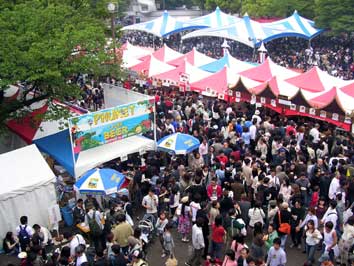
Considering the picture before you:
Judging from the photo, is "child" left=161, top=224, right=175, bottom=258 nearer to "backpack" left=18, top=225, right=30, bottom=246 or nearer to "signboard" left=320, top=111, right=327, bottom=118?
"backpack" left=18, top=225, right=30, bottom=246

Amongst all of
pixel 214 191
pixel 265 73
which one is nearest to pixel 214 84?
pixel 265 73

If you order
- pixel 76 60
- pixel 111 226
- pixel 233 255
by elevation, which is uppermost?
pixel 76 60

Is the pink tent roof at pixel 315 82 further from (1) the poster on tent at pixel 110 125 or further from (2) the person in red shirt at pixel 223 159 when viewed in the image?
(1) the poster on tent at pixel 110 125

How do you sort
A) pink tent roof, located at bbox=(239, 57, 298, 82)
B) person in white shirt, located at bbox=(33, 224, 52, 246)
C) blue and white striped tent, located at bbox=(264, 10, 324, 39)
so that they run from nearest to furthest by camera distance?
person in white shirt, located at bbox=(33, 224, 52, 246) < pink tent roof, located at bbox=(239, 57, 298, 82) < blue and white striped tent, located at bbox=(264, 10, 324, 39)

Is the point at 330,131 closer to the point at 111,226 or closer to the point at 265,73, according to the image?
the point at 265,73

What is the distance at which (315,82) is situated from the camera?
15719mm

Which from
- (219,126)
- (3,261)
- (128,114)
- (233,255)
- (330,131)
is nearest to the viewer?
(233,255)

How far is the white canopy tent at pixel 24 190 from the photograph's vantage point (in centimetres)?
902

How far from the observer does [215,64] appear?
19.6 metres

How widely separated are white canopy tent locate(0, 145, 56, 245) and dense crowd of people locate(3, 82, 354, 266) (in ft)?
1.25

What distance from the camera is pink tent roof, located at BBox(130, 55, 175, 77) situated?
1914 cm

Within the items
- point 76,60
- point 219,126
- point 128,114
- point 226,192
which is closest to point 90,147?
point 128,114

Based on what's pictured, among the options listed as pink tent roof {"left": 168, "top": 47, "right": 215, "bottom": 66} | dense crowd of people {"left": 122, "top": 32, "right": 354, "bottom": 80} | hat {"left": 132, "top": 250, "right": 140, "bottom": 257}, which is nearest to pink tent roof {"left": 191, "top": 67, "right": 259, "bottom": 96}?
pink tent roof {"left": 168, "top": 47, "right": 215, "bottom": 66}

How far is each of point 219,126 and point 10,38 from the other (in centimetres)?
658
